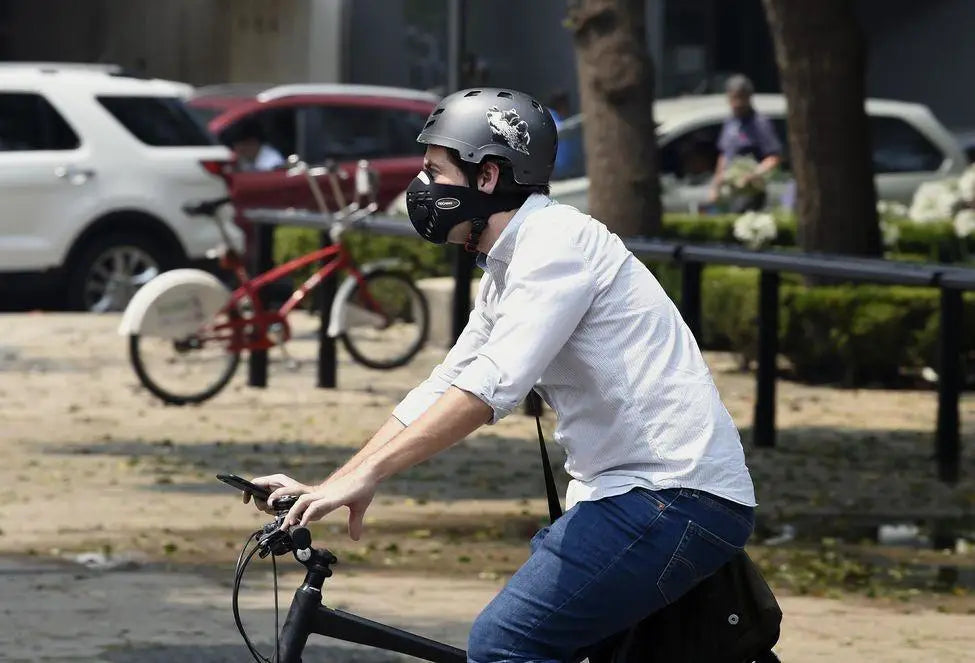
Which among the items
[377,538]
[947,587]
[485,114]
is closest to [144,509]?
[377,538]

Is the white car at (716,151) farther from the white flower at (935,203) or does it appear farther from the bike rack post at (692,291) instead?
the bike rack post at (692,291)

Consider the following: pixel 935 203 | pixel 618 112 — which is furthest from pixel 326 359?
pixel 935 203

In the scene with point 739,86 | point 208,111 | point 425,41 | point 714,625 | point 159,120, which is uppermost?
point 425,41

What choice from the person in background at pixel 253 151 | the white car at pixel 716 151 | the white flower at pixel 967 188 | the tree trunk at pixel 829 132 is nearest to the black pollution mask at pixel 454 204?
the tree trunk at pixel 829 132

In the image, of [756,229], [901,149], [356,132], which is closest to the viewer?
[756,229]

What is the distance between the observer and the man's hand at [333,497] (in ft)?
10.4

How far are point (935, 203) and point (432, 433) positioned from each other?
1226 cm

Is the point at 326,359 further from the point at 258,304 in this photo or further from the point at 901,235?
the point at 901,235

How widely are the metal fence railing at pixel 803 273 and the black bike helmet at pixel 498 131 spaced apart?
5301 millimetres

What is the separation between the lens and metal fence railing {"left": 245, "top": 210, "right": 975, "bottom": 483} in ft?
28.5

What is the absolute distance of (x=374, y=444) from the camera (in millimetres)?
3518

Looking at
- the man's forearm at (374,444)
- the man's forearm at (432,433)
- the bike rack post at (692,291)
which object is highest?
the man's forearm at (432,433)

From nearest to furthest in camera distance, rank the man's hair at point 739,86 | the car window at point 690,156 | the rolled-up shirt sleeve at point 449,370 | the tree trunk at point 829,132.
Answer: the rolled-up shirt sleeve at point 449,370 < the tree trunk at point 829,132 < the man's hair at point 739,86 < the car window at point 690,156

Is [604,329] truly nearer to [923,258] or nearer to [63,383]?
[63,383]
